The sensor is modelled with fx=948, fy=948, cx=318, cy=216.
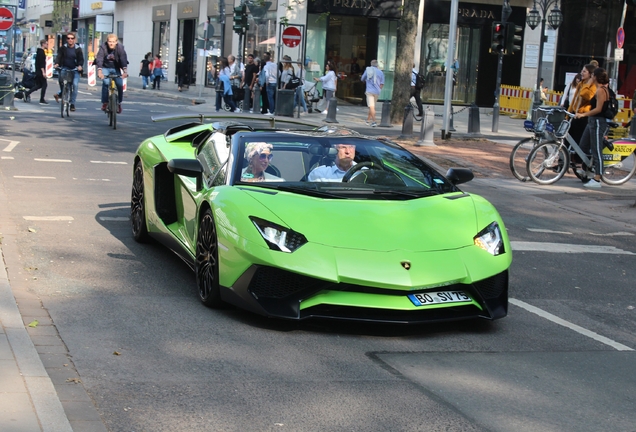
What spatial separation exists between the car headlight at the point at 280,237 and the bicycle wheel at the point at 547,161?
10344 mm

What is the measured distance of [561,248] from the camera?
9703mm

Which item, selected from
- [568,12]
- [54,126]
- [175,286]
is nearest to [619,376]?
[175,286]

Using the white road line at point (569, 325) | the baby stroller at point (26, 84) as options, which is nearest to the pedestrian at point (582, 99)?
the white road line at point (569, 325)

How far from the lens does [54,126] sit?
20422mm

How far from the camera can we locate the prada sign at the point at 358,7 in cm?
4044

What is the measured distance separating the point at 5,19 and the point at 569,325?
82.2ft

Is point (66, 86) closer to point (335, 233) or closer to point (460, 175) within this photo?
point (460, 175)

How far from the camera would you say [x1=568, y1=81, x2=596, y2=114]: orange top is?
15672mm

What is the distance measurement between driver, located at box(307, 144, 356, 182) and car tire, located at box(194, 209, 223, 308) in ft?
2.75

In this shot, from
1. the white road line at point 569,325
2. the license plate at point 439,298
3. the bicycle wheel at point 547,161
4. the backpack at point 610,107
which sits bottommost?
the white road line at point 569,325

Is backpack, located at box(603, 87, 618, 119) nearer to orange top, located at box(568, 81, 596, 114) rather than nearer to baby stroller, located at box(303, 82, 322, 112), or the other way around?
orange top, located at box(568, 81, 596, 114)

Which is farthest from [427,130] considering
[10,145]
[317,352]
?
[317,352]

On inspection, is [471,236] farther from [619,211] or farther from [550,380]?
[619,211]

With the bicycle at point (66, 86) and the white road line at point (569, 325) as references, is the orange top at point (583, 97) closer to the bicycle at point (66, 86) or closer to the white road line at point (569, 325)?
the white road line at point (569, 325)
